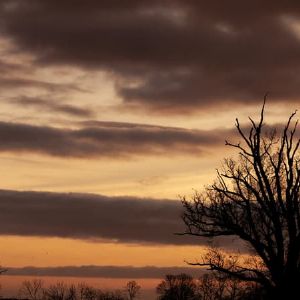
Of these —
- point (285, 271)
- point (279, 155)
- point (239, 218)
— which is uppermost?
point (279, 155)

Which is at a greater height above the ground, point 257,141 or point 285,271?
point 257,141

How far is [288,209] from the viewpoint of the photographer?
3594 cm

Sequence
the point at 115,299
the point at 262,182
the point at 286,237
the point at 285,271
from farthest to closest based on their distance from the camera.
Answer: the point at 115,299
the point at 286,237
the point at 262,182
the point at 285,271

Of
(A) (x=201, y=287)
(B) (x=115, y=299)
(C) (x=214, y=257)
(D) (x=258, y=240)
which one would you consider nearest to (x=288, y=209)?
(D) (x=258, y=240)

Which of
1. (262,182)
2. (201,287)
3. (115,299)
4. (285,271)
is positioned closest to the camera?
(285,271)

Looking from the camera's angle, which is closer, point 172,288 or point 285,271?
point 285,271

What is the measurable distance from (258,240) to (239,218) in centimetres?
175

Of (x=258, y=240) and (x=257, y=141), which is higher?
(x=257, y=141)

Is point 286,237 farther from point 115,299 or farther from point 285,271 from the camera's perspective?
point 115,299

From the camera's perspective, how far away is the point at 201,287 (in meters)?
144

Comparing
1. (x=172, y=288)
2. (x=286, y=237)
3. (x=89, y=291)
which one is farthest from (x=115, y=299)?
(x=286, y=237)

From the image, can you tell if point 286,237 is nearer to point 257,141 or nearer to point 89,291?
point 257,141

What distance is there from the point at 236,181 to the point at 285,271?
5.54m

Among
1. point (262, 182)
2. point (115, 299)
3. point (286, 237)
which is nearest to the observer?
point (262, 182)
